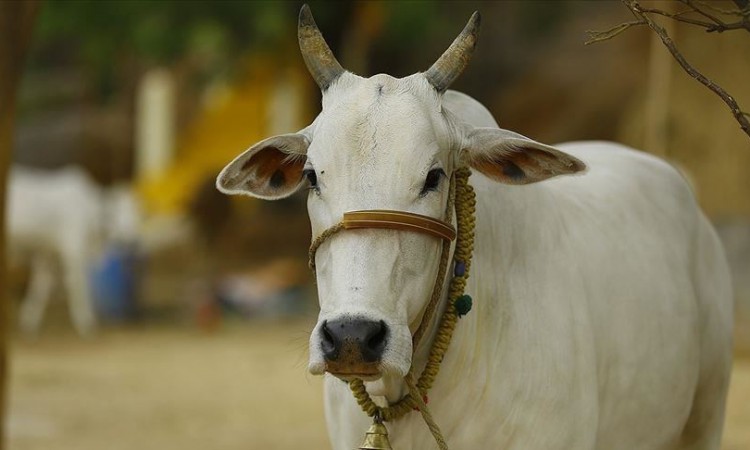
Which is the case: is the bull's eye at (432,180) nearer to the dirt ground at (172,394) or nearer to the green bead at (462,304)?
the green bead at (462,304)

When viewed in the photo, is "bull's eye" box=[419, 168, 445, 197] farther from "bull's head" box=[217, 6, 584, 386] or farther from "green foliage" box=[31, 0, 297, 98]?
"green foliage" box=[31, 0, 297, 98]

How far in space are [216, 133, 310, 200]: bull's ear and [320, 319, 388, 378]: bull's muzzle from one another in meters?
0.61

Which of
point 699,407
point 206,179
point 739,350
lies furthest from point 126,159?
point 699,407

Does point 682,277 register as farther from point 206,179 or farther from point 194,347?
point 206,179

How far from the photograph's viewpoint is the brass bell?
3.40 m

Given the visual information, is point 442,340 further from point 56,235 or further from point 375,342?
point 56,235

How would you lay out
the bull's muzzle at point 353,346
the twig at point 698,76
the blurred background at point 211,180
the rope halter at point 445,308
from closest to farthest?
1. the bull's muzzle at point 353,346
2. the twig at point 698,76
3. the rope halter at point 445,308
4. the blurred background at point 211,180

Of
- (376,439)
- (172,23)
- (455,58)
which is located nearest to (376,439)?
(376,439)

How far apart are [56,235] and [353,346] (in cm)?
1140

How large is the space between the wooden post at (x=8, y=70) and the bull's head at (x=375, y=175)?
239cm

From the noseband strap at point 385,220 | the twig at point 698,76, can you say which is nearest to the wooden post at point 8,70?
the noseband strap at point 385,220

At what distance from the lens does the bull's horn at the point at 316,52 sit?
138 inches

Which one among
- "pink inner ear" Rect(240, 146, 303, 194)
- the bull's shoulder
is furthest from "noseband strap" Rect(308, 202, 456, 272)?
the bull's shoulder

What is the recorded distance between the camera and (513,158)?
141 inches
